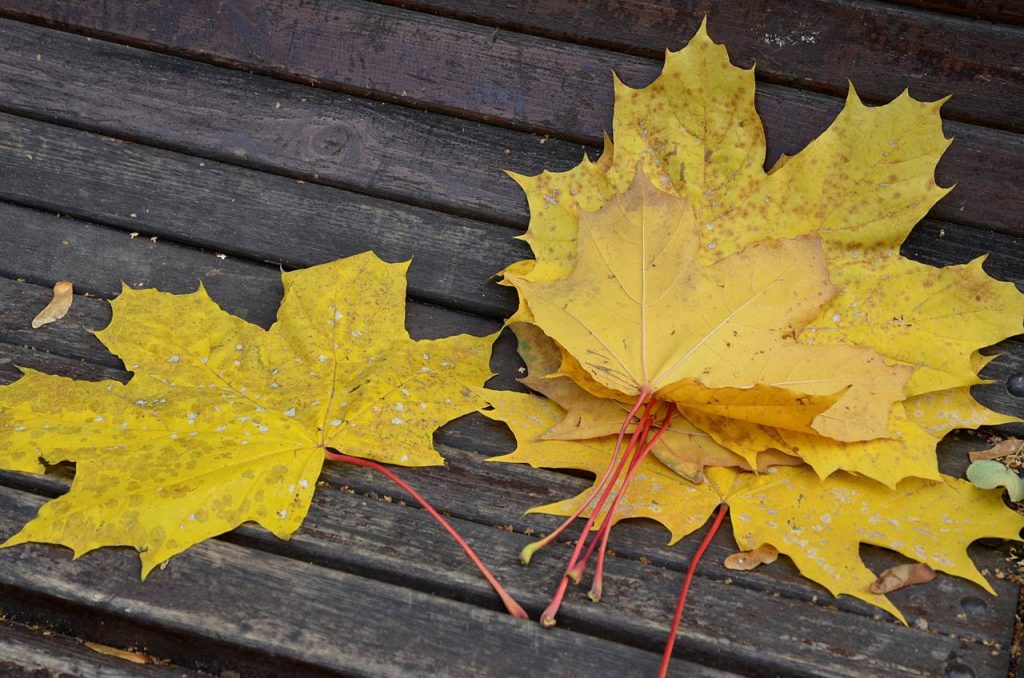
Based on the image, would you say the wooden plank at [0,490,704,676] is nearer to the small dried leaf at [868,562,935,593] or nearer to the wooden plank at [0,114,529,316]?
the small dried leaf at [868,562,935,593]

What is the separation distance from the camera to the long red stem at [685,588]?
3.46ft

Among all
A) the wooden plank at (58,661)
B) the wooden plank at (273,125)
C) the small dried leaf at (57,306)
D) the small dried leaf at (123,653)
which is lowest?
the wooden plank at (58,661)

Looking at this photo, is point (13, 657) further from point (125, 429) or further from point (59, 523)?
point (125, 429)

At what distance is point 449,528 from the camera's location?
3.85 ft

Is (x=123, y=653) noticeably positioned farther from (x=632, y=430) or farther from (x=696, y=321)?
Answer: (x=696, y=321)

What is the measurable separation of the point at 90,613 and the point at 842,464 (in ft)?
3.04

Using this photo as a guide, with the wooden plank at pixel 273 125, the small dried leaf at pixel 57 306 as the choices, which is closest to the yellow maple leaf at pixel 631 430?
the wooden plank at pixel 273 125

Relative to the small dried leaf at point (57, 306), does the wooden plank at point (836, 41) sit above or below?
above

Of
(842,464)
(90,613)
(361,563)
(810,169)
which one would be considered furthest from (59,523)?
(810,169)

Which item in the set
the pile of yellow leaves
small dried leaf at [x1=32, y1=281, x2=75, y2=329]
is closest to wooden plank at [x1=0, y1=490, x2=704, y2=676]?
the pile of yellow leaves

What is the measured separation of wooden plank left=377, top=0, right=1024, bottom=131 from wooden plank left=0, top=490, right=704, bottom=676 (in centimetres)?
98

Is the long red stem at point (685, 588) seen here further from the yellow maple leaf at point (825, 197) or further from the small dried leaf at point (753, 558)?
the yellow maple leaf at point (825, 197)

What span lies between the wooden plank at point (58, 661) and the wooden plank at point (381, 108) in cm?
82

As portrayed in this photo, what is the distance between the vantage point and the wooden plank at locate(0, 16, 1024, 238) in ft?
5.24
